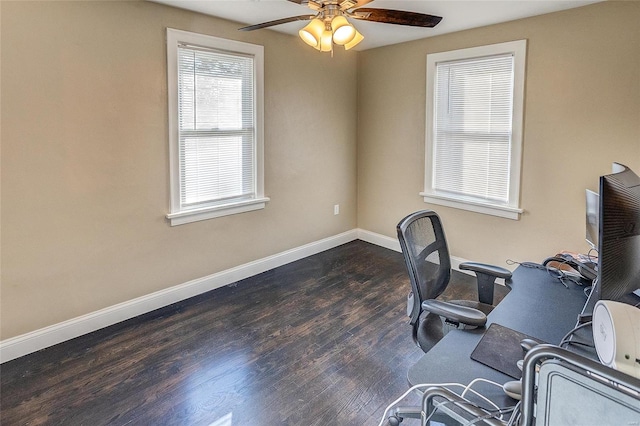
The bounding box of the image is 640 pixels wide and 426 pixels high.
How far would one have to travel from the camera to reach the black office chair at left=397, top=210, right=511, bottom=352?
1.83 m

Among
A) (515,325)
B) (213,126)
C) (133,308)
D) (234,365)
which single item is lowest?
(234,365)

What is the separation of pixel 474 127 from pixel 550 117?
26.7 inches

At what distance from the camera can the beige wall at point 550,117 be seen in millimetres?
2822

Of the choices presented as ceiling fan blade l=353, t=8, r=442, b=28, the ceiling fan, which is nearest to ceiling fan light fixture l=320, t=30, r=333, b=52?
the ceiling fan

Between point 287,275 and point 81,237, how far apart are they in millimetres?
1854

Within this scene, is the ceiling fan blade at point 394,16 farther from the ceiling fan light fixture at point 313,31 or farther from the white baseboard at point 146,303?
the white baseboard at point 146,303

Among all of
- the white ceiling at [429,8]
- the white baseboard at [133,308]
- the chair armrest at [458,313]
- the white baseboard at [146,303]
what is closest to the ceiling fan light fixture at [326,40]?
the white ceiling at [429,8]

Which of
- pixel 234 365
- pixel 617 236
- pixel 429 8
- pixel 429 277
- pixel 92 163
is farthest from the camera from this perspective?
pixel 429 8

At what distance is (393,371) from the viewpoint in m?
2.38

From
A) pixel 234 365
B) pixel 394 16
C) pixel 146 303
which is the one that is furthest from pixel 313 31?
pixel 146 303

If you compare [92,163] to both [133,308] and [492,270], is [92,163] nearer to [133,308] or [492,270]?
[133,308]

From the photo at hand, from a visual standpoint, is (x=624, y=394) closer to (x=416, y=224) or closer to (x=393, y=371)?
(x=416, y=224)

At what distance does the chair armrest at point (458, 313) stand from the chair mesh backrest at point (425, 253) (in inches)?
5.7

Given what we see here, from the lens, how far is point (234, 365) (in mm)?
2434
